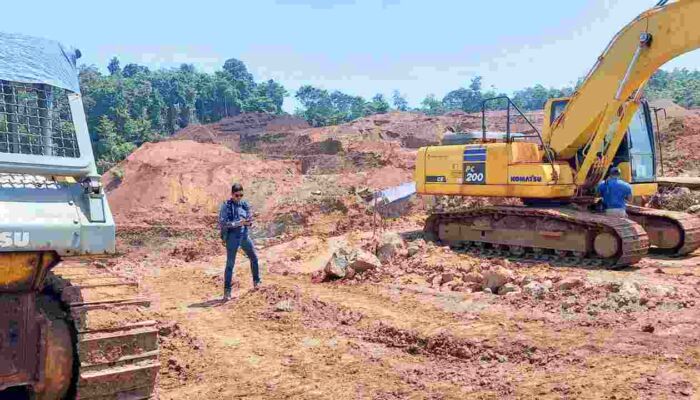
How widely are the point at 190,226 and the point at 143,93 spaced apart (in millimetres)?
27264

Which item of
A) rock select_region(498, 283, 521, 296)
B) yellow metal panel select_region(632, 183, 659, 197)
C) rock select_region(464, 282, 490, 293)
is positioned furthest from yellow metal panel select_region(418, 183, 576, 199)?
rock select_region(498, 283, 521, 296)

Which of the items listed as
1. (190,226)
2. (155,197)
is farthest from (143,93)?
(190,226)

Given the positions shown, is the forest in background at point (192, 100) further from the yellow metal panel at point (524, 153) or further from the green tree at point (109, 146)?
the yellow metal panel at point (524, 153)

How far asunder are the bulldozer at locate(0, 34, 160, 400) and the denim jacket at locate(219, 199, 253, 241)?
425 cm

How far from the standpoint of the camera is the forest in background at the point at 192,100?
36.0 metres

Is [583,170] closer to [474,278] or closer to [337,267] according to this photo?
[474,278]

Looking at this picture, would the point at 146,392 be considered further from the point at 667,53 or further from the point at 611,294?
the point at 667,53

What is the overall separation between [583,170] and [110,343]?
8.60m

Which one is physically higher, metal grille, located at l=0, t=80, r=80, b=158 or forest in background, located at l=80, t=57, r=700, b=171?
forest in background, located at l=80, t=57, r=700, b=171

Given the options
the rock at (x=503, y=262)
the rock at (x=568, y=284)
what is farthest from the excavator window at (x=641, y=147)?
the rock at (x=568, y=284)

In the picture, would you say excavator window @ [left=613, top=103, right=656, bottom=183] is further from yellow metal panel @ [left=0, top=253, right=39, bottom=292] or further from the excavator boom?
yellow metal panel @ [left=0, top=253, right=39, bottom=292]

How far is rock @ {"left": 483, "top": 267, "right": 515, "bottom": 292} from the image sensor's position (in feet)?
27.4

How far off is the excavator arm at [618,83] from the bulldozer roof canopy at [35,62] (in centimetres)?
821

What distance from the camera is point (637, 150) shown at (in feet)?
36.5
